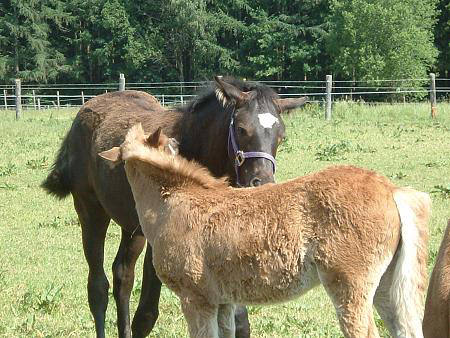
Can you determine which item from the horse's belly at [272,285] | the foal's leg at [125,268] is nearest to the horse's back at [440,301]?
the horse's belly at [272,285]

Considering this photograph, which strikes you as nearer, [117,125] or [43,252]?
[117,125]

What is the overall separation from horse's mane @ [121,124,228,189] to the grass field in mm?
1653

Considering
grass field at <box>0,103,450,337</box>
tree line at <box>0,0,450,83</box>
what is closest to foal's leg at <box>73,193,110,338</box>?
grass field at <box>0,103,450,337</box>

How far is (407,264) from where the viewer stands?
140 inches

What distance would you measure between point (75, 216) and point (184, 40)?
130 ft

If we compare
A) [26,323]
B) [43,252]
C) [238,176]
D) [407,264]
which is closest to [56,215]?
[43,252]

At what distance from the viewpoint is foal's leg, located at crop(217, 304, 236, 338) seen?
4193 mm

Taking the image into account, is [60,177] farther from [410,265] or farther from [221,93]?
[410,265]

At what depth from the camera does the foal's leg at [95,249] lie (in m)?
5.77

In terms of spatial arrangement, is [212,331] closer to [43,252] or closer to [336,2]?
[43,252]

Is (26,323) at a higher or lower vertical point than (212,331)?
lower

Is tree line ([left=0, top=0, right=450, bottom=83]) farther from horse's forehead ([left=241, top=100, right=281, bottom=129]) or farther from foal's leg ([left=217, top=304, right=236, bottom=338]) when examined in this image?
foal's leg ([left=217, top=304, right=236, bottom=338])

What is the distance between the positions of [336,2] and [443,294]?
148ft

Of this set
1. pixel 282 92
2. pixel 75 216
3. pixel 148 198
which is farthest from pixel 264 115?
pixel 282 92
